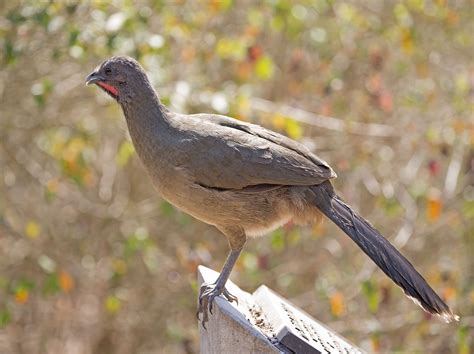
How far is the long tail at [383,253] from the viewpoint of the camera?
334 cm

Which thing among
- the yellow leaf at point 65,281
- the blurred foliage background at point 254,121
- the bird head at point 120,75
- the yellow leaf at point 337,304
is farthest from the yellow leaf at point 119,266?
the bird head at point 120,75

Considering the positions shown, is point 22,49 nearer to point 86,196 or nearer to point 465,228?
point 86,196

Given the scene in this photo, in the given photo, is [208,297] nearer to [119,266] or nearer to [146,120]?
[146,120]

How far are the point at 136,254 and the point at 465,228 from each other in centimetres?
240

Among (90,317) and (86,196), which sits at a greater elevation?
(86,196)

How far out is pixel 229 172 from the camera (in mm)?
3584

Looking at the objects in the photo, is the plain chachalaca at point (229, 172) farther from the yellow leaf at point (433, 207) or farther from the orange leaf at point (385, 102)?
the orange leaf at point (385, 102)

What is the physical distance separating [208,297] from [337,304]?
2.23 metres

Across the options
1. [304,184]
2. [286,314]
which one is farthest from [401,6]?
[286,314]

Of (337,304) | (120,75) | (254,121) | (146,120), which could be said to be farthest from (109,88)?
(337,304)

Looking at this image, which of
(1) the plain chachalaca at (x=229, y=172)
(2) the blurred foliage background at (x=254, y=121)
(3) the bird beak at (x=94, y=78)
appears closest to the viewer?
(1) the plain chachalaca at (x=229, y=172)

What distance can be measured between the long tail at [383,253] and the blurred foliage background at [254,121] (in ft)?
4.94

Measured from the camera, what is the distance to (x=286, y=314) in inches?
121

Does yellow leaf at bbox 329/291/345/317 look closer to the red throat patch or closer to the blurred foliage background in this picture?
the blurred foliage background
